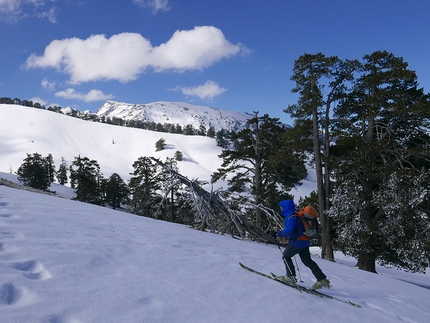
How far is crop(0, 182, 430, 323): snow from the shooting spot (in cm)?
275

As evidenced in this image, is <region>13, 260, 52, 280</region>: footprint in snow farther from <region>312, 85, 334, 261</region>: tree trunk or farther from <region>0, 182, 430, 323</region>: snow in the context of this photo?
<region>312, 85, 334, 261</region>: tree trunk

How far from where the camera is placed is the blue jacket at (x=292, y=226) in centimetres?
483

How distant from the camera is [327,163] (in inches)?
545

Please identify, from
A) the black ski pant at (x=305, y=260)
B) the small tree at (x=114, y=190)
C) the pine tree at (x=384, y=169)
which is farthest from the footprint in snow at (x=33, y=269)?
the small tree at (x=114, y=190)

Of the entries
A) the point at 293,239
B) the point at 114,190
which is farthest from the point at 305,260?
the point at 114,190

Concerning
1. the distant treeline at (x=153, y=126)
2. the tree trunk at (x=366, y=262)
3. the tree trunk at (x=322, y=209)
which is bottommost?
the tree trunk at (x=366, y=262)

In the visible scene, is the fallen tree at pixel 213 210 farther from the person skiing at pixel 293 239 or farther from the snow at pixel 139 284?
the person skiing at pixel 293 239

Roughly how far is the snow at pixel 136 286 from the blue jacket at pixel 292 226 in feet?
2.77

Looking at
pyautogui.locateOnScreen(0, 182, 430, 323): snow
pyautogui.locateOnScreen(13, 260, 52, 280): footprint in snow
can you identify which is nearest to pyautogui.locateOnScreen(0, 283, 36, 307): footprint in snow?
pyautogui.locateOnScreen(0, 182, 430, 323): snow

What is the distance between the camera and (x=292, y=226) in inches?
190

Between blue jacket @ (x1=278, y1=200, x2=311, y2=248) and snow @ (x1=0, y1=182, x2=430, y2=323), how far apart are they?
844mm

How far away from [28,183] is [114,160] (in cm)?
5504

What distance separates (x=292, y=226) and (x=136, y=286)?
9.26 feet

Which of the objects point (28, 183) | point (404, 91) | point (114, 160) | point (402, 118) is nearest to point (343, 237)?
point (402, 118)
